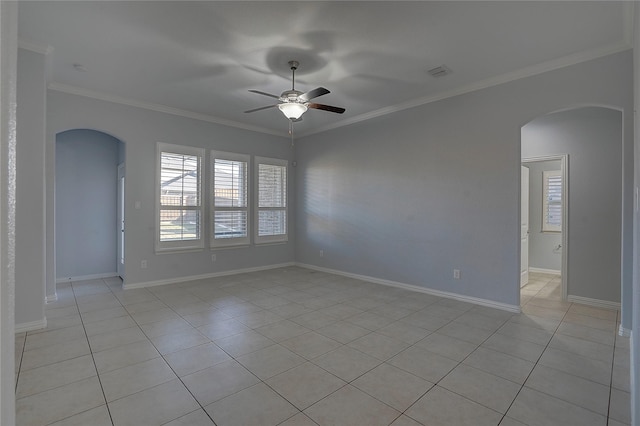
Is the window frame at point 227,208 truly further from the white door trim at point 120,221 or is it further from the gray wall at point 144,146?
the white door trim at point 120,221

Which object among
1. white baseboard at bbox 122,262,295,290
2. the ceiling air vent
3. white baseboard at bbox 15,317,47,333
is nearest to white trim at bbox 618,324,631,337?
the ceiling air vent

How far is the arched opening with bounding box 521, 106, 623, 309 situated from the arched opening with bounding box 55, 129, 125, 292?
275 inches

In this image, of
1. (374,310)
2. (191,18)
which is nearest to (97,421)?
(374,310)

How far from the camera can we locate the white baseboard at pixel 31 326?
128 inches

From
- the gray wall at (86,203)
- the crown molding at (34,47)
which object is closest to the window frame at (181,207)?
the gray wall at (86,203)

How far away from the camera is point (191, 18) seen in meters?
2.87

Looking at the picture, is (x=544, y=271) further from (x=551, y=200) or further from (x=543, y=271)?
(x=551, y=200)

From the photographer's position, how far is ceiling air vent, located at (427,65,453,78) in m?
3.77

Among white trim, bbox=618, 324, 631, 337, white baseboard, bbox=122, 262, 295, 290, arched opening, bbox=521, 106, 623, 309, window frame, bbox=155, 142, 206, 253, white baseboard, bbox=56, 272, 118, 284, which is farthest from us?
white baseboard, bbox=56, 272, 118, 284

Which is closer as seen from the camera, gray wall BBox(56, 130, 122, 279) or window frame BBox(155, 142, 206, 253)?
window frame BBox(155, 142, 206, 253)

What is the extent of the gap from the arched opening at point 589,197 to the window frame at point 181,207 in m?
5.38

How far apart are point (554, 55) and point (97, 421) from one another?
5.21 m

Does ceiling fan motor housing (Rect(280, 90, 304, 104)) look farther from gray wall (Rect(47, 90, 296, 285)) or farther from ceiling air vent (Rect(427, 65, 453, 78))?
gray wall (Rect(47, 90, 296, 285))

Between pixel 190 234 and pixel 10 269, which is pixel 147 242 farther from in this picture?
pixel 10 269
